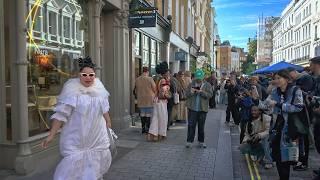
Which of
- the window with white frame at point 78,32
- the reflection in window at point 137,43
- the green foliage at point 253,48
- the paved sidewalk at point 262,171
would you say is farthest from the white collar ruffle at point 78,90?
the green foliage at point 253,48

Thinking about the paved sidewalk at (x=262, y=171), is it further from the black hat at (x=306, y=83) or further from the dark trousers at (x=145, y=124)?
the dark trousers at (x=145, y=124)

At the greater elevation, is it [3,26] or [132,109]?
[3,26]

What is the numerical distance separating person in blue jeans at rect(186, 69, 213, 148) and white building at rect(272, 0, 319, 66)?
57.4m

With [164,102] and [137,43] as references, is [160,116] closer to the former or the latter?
[164,102]

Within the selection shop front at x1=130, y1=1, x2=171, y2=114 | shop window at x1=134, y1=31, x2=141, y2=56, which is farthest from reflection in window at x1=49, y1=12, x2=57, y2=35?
shop window at x1=134, y1=31, x2=141, y2=56

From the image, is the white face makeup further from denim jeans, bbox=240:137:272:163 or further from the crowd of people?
denim jeans, bbox=240:137:272:163

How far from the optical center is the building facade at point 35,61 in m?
6.77

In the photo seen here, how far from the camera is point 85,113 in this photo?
496 cm

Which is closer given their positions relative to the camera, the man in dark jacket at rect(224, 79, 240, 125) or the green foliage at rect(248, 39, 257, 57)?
the man in dark jacket at rect(224, 79, 240, 125)

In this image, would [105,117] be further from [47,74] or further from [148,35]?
[148,35]

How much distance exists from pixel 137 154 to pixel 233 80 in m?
6.79

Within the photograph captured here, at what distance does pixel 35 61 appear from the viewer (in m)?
7.65

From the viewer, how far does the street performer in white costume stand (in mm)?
4895

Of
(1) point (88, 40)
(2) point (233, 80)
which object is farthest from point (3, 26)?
(2) point (233, 80)
